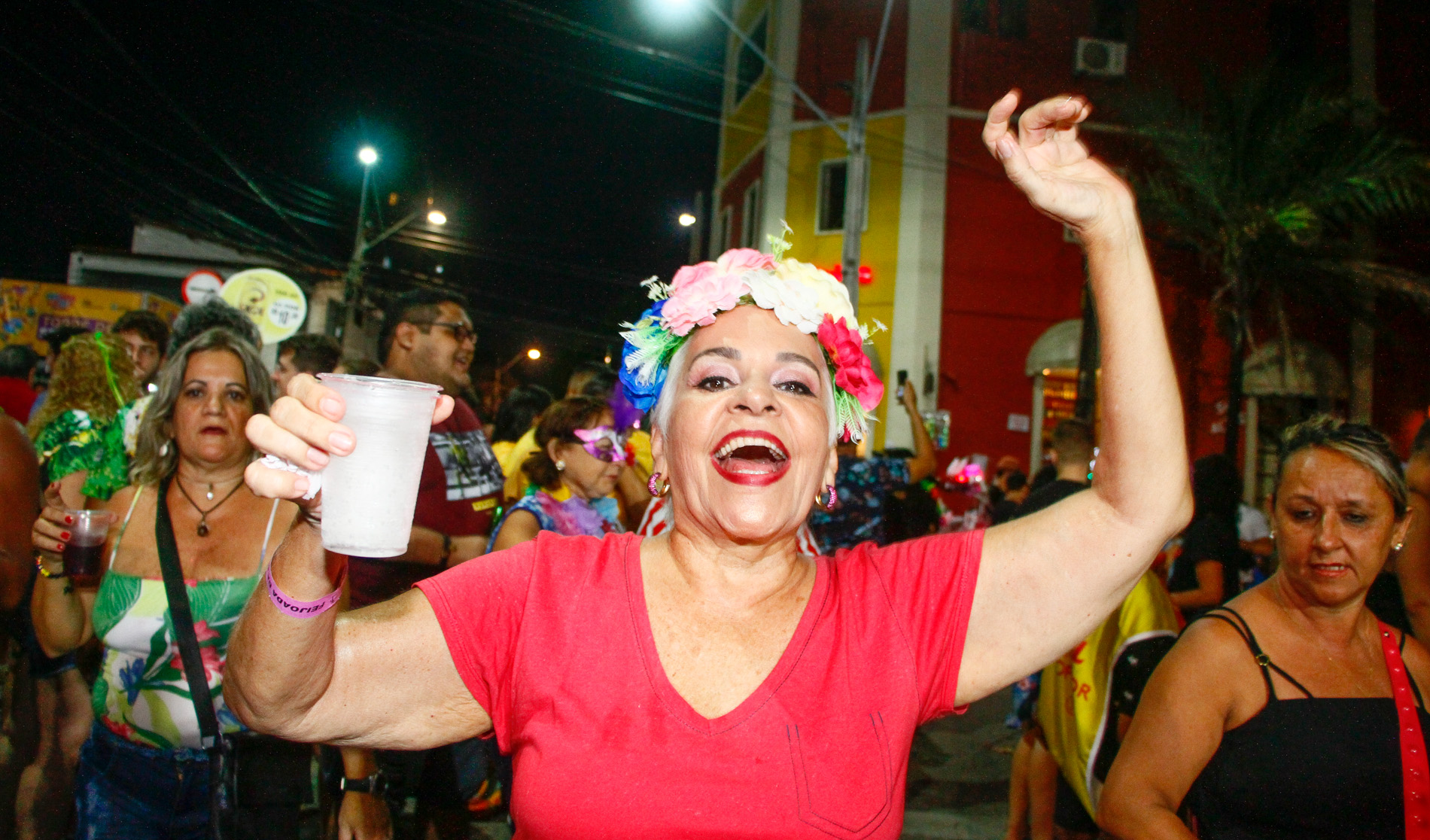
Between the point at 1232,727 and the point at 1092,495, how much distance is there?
119 cm

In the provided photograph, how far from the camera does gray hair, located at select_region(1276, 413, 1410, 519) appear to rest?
2.66 meters

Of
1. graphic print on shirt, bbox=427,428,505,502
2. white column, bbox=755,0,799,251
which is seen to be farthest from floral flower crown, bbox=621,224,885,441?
white column, bbox=755,0,799,251

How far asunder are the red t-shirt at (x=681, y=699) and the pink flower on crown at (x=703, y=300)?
21.8 inches

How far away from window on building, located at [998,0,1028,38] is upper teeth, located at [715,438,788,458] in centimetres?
1900

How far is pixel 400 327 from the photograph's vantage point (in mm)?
4426

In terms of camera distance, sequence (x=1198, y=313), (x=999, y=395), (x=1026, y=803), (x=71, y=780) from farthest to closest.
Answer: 1. (x=999, y=395)
2. (x=1198, y=313)
3. (x=1026, y=803)
4. (x=71, y=780)

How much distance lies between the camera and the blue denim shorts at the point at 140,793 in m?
2.68

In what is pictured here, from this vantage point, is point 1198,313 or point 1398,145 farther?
point 1198,313

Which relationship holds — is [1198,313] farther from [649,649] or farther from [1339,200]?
[649,649]

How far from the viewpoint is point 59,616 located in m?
3.10

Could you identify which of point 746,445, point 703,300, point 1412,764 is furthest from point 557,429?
point 1412,764

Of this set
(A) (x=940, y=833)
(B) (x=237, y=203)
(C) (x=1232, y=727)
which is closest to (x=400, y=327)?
(C) (x=1232, y=727)

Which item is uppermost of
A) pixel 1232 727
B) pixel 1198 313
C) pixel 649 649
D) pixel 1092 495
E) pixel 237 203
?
pixel 237 203

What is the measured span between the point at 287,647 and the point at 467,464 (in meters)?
2.85
